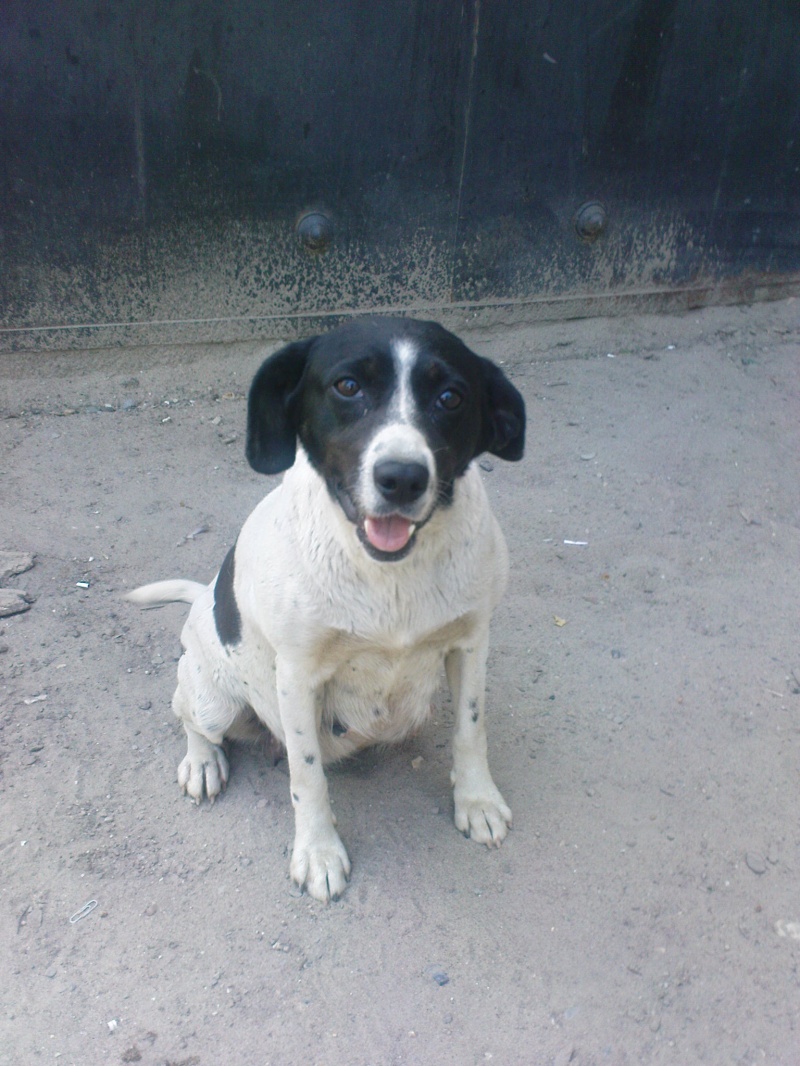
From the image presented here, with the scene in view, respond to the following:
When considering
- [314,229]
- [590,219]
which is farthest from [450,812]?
[590,219]

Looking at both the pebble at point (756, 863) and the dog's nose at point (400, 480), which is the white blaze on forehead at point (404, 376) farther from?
the pebble at point (756, 863)

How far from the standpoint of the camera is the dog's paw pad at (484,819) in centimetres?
244

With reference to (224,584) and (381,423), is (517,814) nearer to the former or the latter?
(224,584)

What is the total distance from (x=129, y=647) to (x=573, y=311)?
11.0ft

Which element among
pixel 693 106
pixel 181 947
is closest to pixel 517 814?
pixel 181 947

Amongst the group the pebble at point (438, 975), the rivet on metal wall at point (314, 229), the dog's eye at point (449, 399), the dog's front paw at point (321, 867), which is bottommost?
the pebble at point (438, 975)

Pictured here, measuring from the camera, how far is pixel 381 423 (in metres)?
1.89

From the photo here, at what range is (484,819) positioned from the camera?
245 cm

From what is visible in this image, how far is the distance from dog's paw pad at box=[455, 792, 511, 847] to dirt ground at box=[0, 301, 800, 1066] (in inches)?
1.8

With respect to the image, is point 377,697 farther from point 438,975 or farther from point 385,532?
point 438,975

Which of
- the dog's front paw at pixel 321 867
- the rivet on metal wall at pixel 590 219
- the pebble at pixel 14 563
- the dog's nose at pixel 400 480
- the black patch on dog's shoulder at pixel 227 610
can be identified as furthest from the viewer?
the rivet on metal wall at pixel 590 219

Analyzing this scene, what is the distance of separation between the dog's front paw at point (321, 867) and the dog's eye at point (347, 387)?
1.21 metres

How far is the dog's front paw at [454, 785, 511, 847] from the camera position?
244cm

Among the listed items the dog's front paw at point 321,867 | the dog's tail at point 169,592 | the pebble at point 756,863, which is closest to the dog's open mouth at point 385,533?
the dog's front paw at point 321,867
